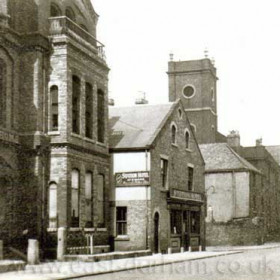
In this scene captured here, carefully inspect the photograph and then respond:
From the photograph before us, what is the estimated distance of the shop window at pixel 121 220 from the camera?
3381 cm

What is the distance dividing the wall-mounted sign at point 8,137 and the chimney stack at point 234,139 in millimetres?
37233

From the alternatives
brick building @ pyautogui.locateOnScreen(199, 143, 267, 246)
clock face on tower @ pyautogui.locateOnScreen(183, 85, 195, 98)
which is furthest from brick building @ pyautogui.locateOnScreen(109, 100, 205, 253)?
clock face on tower @ pyautogui.locateOnScreen(183, 85, 195, 98)

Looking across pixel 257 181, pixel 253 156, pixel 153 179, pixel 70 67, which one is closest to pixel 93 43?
pixel 70 67

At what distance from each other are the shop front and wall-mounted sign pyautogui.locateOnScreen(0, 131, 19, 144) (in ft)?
40.4

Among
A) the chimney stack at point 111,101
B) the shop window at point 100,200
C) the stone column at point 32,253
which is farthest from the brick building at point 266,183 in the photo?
the stone column at point 32,253

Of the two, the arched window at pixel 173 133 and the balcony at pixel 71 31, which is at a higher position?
the balcony at pixel 71 31

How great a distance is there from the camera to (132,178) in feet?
A: 110

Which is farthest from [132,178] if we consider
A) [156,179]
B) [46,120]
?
[46,120]

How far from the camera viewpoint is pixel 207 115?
67.2 metres

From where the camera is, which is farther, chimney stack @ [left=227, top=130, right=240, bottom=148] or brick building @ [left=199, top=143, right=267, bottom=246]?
chimney stack @ [left=227, top=130, right=240, bottom=148]

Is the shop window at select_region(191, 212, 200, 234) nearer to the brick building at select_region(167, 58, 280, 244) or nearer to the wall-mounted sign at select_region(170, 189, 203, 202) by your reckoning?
the wall-mounted sign at select_region(170, 189, 203, 202)

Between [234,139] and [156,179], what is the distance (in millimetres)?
27501

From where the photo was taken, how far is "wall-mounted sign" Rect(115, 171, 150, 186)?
33.1 meters

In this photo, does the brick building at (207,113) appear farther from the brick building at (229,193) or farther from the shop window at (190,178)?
the shop window at (190,178)
